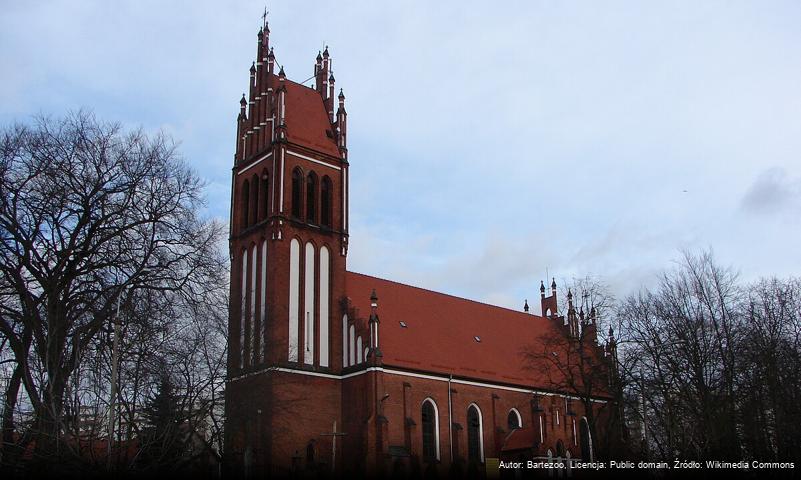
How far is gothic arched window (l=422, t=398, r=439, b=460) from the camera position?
46.2m

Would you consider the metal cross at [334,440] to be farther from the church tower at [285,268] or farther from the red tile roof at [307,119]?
the red tile roof at [307,119]

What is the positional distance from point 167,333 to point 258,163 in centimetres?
2261

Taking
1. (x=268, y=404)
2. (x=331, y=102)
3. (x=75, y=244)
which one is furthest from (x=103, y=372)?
(x=331, y=102)

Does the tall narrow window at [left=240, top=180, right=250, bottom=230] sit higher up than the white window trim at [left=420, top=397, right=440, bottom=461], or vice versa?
the tall narrow window at [left=240, top=180, right=250, bottom=230]

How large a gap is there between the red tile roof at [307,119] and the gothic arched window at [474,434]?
17.4m

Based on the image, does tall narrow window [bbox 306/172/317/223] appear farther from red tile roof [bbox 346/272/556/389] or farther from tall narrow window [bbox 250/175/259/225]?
red tile roof [bbox 346/272/556/389]

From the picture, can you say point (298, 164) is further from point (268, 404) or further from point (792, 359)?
point (792, 359)

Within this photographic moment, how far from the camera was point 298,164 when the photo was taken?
4856 cm

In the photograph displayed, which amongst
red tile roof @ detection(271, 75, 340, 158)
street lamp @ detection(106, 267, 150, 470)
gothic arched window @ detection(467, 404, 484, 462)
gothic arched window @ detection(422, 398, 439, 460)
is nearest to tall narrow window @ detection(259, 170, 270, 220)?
red tile roof @ detection(271, 75, 340, 158)

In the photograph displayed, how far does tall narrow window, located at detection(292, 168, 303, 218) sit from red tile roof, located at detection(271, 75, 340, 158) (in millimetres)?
1968

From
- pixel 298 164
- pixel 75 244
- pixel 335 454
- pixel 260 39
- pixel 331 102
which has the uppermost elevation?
pixel 260 39

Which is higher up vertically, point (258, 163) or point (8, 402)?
point (258, 163)

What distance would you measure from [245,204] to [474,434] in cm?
1916

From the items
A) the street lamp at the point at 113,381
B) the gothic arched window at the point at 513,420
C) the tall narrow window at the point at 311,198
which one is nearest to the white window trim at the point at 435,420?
the gothic arched window at the point at 513,420
